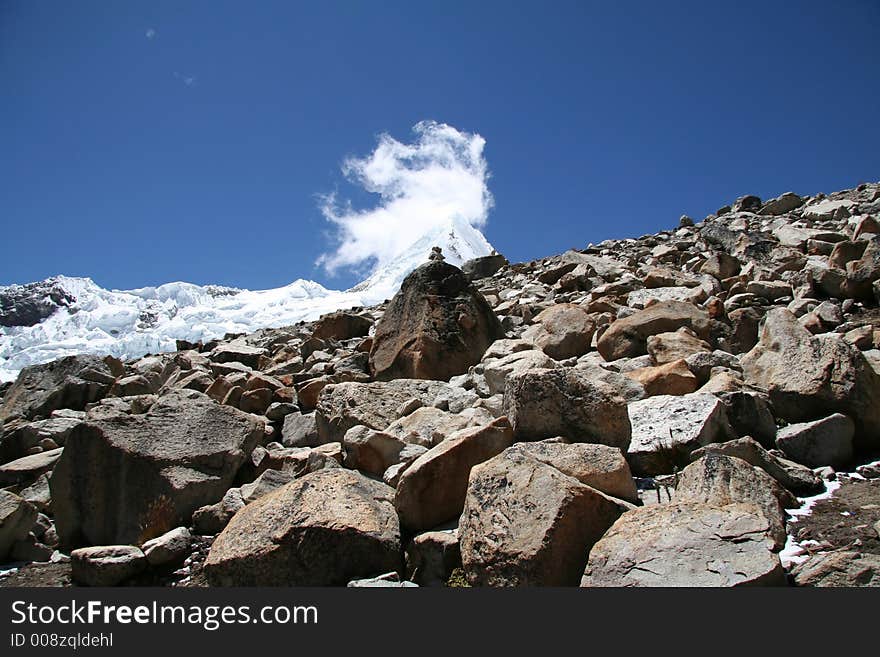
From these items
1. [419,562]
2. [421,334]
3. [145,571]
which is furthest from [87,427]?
[421,334]

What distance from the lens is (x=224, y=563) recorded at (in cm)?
425

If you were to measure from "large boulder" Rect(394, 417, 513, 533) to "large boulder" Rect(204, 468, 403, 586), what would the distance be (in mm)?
162

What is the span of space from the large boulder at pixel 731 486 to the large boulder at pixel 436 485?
162cm

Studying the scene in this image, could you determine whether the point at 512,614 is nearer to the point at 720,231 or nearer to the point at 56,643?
the point at 56,643

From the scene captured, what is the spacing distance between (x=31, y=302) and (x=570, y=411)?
22248 cm

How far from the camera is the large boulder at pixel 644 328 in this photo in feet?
A: 28.4

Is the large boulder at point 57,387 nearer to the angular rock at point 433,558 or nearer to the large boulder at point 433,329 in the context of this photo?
the large boulder at point 433,329

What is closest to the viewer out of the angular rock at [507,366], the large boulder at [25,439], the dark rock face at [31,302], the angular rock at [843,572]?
the angular rock at [843,572]

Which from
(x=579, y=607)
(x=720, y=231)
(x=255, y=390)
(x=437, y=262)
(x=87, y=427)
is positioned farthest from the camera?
(x=720, y=231)

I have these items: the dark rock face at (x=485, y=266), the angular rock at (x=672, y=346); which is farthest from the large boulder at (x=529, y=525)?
the dark rock face at (x=485, y=266)

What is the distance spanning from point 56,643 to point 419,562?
2288mm

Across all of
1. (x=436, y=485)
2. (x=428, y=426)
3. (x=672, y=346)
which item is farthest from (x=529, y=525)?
(x=672, y=346)

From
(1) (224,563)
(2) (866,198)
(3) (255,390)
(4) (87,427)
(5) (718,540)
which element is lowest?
(5) (718,540)

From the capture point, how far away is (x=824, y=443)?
16.8ft
